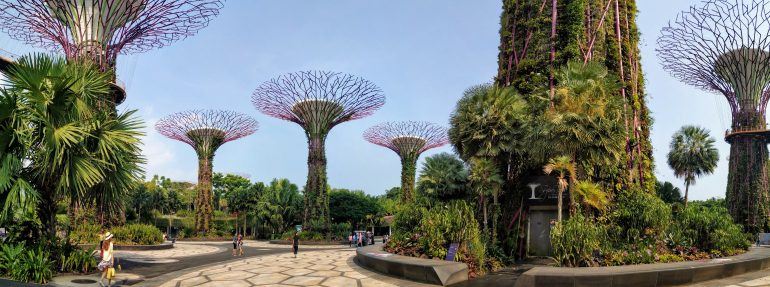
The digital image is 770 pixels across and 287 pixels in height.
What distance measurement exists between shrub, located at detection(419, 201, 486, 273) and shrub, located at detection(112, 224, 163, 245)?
17.1 m

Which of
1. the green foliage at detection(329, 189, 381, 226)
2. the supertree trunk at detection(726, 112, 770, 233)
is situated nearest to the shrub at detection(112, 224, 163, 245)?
the green foliage at detection(329, 189, 381, 226)

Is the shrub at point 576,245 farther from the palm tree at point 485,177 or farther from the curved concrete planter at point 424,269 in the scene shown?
the palm tree at point 485,177

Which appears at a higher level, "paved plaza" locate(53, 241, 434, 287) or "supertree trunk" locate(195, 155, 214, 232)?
"supertree trunk" locate(195, 155, 214, 232)

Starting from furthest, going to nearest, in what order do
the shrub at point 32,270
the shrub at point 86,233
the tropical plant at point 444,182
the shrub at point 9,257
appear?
1. the shrub at point 86,233
2. the tropical plant at point 444,182
3. the shrub at point 9,257
4. the shrub at point 32,270

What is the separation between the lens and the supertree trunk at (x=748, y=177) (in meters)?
33.9

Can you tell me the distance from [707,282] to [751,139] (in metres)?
31.0

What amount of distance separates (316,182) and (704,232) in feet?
87.2

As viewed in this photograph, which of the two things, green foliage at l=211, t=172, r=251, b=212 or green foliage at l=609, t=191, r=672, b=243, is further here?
green foliage at l=211, t=172, r=251, b=212

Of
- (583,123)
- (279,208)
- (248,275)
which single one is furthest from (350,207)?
(583,123)

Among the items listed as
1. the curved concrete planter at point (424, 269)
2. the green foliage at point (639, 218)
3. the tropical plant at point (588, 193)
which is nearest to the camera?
the curved concrete planter at point (424, 269)

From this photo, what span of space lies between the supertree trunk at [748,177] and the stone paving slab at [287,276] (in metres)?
32.7

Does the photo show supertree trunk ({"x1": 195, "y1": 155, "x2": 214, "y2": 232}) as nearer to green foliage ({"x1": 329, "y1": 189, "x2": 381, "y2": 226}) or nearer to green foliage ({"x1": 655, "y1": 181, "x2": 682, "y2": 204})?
green foliage ({"x1": 329, "y1": 189, "x2": 381, "y2": 226})

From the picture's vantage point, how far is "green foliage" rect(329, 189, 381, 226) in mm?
55875

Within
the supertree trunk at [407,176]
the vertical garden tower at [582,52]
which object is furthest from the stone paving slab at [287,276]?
the supertree trunk at [407,176]
